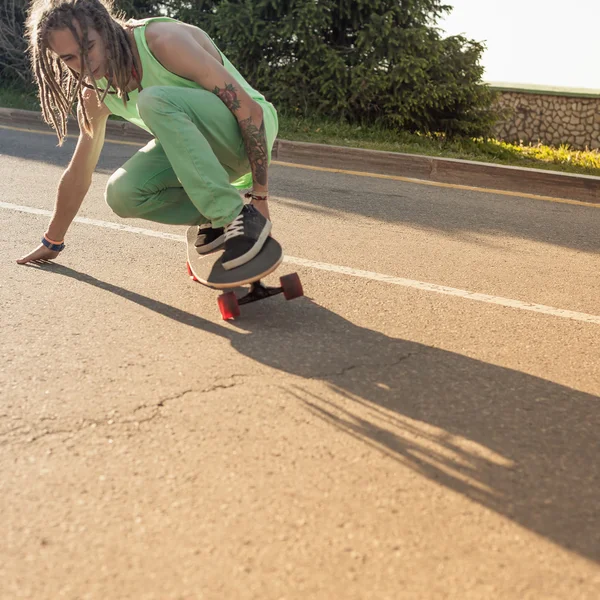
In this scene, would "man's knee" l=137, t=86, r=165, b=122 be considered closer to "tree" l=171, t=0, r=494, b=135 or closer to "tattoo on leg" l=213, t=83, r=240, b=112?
"tattoo on leg" l=213, t=83, r=240, b=112

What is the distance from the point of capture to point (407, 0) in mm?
9234

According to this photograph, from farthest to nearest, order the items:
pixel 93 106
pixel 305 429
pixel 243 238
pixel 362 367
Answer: pixel 93 106
pixel 243 238
pixel 362 367
pixel 305 429

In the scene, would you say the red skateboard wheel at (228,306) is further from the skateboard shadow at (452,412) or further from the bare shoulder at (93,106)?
the bare shoulder at (93,106)

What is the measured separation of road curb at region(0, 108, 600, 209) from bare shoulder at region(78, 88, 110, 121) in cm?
410

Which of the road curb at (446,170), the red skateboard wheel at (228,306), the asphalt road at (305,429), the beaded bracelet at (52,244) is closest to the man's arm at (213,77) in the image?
the red skateboard wheel at (228,306)

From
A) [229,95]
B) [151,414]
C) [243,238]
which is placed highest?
[229,95]

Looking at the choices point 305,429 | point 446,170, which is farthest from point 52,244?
point 446,170

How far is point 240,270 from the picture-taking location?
338cm

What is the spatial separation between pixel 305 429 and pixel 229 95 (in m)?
1.62

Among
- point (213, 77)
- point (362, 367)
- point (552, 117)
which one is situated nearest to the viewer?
point (362, 367)

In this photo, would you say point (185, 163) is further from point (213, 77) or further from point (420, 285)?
point (420, 285)

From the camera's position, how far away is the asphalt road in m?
1.92

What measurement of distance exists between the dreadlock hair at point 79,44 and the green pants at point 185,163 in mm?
192

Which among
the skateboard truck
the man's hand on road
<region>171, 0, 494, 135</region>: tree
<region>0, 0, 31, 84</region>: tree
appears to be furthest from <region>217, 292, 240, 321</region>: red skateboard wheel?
<region>0, 0, 31, 84</region>: tree
